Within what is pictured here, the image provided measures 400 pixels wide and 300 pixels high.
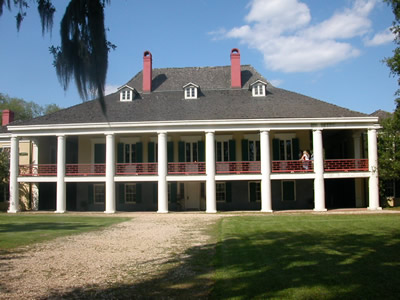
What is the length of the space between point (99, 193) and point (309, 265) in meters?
22.2

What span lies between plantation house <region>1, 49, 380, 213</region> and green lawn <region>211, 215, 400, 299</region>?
1144 centimetres

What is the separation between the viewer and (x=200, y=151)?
26125 millimetres

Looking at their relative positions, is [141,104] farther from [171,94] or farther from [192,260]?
[192,260]

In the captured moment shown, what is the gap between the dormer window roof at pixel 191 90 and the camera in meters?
27.4

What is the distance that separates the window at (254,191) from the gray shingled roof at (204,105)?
5203 millimetres

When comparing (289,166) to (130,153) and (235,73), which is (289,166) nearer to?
(235,73)

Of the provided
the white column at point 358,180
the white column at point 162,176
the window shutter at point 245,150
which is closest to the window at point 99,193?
the white column at point 162,176

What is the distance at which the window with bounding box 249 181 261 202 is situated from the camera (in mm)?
26375

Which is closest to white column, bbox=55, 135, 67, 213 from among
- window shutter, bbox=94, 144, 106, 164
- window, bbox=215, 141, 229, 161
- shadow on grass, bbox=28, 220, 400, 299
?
window shutter, bbox=94, 144, 106, 164

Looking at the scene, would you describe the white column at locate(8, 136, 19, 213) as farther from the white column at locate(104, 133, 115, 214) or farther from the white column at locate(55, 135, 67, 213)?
the white column at locate(104, 133, 115, 214)

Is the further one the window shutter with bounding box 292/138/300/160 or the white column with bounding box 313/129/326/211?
the window shutter with bounding box 292/138/300/160

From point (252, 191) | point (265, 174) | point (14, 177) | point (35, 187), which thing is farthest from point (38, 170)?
point (265, 174)

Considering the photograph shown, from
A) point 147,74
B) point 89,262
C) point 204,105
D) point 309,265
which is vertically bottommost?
point 89,262

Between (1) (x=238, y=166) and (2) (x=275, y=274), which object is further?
(1) (x=238, y=166)
